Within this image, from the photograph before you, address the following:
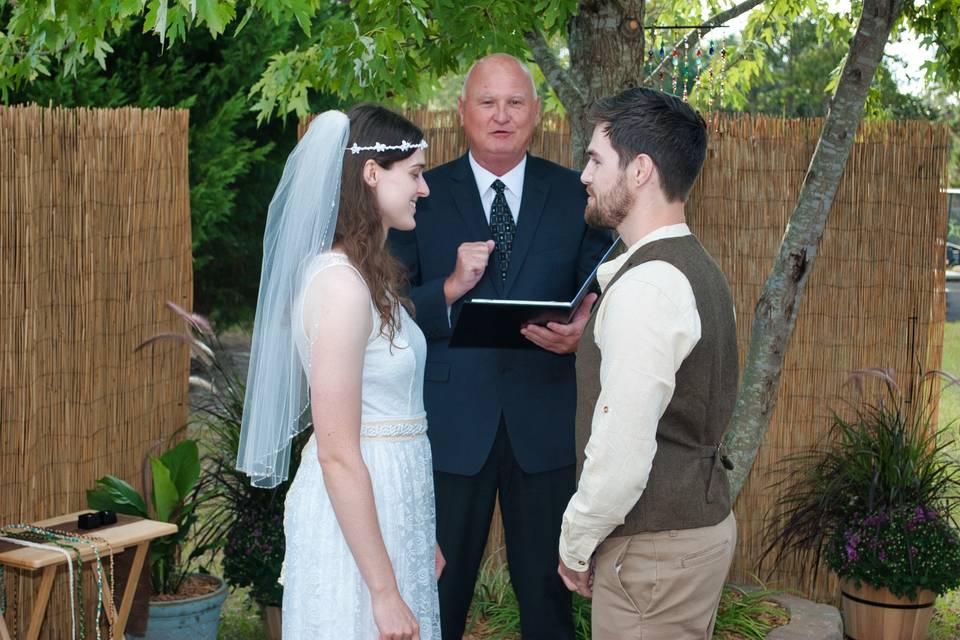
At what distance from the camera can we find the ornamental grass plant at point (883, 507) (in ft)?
16.0

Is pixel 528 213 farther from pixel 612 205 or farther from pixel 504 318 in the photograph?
pixel 612 205

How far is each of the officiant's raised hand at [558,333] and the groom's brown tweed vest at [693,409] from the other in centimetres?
64

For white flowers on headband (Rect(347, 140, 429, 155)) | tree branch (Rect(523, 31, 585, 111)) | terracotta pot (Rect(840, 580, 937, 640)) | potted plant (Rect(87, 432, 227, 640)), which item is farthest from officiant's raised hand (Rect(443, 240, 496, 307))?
terracotta pot (Rect(840, 580, 937, 640))

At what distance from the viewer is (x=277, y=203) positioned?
114 inches

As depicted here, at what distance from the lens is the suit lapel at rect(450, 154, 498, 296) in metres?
3.62

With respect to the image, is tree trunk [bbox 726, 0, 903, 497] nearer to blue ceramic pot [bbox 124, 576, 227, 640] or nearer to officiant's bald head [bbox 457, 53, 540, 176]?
officiant's bald head [bbox 457, 53, 540, 176]

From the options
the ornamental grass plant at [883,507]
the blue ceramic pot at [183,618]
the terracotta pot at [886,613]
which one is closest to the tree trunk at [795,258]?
the ornamental grass plant at [883,507]

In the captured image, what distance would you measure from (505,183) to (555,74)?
1.64 m

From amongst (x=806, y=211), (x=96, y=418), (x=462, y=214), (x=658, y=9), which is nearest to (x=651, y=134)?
(x=462, y=214)

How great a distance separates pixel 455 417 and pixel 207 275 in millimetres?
8666

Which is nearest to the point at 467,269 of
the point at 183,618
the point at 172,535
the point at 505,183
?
the point at 505,183

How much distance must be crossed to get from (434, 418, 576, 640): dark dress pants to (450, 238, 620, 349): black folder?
0.41 meters

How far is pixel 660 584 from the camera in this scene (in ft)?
7.78

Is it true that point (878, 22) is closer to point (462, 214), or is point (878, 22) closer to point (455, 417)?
point (462, 214)
